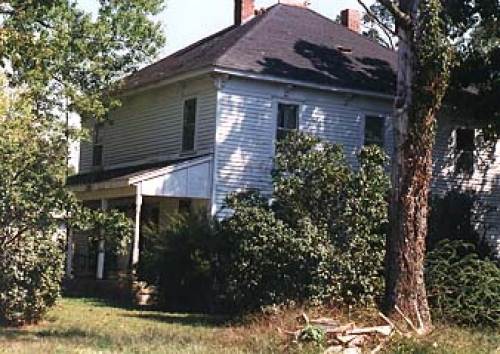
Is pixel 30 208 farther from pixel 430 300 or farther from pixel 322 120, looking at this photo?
pixel 322 120

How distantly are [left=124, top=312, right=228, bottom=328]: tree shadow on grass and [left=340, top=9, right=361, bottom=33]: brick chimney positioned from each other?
1702 centimetres

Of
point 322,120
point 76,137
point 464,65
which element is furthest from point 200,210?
point 464,65

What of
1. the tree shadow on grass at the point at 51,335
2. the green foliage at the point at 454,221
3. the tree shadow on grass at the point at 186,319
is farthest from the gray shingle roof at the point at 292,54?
the tree shadow on grass at the point at 51,335

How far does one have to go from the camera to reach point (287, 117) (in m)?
24.9

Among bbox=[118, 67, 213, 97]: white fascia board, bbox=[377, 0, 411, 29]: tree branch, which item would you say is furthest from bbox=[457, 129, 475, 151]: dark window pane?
bbox=[377, 0, 411, 29]: tree branch

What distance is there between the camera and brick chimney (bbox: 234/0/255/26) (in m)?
28.4

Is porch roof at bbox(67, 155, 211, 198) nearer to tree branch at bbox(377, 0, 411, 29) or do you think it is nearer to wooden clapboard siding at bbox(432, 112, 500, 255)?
wooden clapboard siding at bbox(432, 112, 500, 255)

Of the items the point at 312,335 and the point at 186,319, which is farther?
the point at 186,319

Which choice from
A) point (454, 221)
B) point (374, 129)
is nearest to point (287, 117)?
point (374, 129)

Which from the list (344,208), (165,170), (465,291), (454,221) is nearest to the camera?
(465,291)

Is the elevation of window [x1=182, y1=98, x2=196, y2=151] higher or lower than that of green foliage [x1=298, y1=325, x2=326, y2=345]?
higher

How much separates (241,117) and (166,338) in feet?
37.0

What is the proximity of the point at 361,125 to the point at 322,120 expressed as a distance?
1.49 metres

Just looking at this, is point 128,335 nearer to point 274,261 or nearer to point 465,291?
point 274,261
